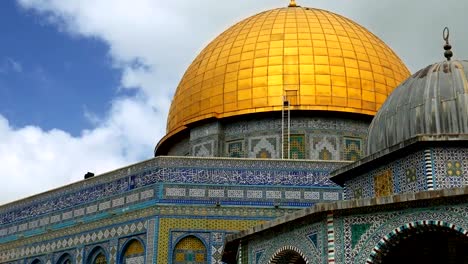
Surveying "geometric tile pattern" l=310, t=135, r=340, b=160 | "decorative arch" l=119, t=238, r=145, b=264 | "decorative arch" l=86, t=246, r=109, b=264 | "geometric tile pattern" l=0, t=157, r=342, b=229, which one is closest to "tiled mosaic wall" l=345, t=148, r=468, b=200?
"geometric tile pattern" l=0, t=157, r=342, b=229

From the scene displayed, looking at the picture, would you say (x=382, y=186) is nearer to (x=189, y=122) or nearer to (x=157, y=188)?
(x=157, y=188)

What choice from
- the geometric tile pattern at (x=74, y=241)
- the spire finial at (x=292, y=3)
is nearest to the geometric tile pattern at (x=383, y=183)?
the geometric tile pattern at (x=74, y=241)

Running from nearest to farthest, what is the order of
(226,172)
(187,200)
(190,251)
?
(190,251), (187,200), (226,172)

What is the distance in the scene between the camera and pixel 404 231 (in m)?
9.68

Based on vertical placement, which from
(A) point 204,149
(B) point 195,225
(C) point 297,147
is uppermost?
(A) point 204,149

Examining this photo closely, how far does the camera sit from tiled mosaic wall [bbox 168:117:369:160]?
1991cm

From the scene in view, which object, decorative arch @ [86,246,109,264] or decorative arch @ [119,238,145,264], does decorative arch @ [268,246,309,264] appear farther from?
decorative arch @ [86,246,109,264]

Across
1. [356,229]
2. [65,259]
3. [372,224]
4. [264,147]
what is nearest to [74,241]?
[65,259]

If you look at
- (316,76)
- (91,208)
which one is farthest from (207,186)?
(316,76)

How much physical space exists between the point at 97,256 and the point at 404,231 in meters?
10.3

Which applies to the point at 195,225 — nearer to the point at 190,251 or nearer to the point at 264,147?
the point at 190,251

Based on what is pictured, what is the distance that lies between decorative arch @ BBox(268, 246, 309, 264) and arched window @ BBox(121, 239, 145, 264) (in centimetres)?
608

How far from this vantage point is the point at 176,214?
1697 centimetres

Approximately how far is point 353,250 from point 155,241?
24.6 ft
